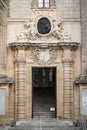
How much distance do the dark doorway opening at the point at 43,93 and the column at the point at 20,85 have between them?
2.99ft

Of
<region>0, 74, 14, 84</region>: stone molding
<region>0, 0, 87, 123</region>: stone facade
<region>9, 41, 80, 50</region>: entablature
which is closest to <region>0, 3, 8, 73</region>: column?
<region>0, 0, 87, 123</region>: stone facade

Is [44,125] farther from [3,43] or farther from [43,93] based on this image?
[43,93]

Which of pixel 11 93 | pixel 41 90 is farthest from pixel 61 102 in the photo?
pixel 41 90

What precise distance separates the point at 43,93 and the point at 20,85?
5.62m

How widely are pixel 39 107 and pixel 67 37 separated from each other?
15.7 feet

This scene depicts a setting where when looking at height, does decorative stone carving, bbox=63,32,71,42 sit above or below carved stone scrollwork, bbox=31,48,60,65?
above

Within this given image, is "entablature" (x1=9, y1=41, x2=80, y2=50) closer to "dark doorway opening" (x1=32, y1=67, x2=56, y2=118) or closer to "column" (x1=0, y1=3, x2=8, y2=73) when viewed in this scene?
"column" (x1=0, y1=3, x2=8, y2=73)

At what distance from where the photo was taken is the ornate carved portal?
26375 mm

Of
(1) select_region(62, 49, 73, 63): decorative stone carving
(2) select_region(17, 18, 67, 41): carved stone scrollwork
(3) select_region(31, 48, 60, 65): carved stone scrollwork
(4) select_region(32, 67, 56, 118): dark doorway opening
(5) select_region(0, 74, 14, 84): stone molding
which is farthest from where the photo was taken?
(4) select_region(32, 67, 56, 118): dark doorway opening

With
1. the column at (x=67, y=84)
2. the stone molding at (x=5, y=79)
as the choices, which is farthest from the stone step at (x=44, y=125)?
the stone molding at (x=5, y=79)

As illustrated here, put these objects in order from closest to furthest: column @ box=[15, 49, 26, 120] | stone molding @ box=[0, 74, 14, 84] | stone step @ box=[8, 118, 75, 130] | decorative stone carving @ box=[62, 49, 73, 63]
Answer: stone step @ box=[8, 118, 75, 130] < stone molding @ box=[0, 74, 14, 84] < column @ box=[15, 49, 26, 120] < decorative stone carving @ box=[62, 49, 73, 63]

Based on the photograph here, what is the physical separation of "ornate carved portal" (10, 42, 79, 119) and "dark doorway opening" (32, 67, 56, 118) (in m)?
0.76

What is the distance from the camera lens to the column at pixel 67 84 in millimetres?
26359

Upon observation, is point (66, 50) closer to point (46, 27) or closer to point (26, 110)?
point (46, 27)
